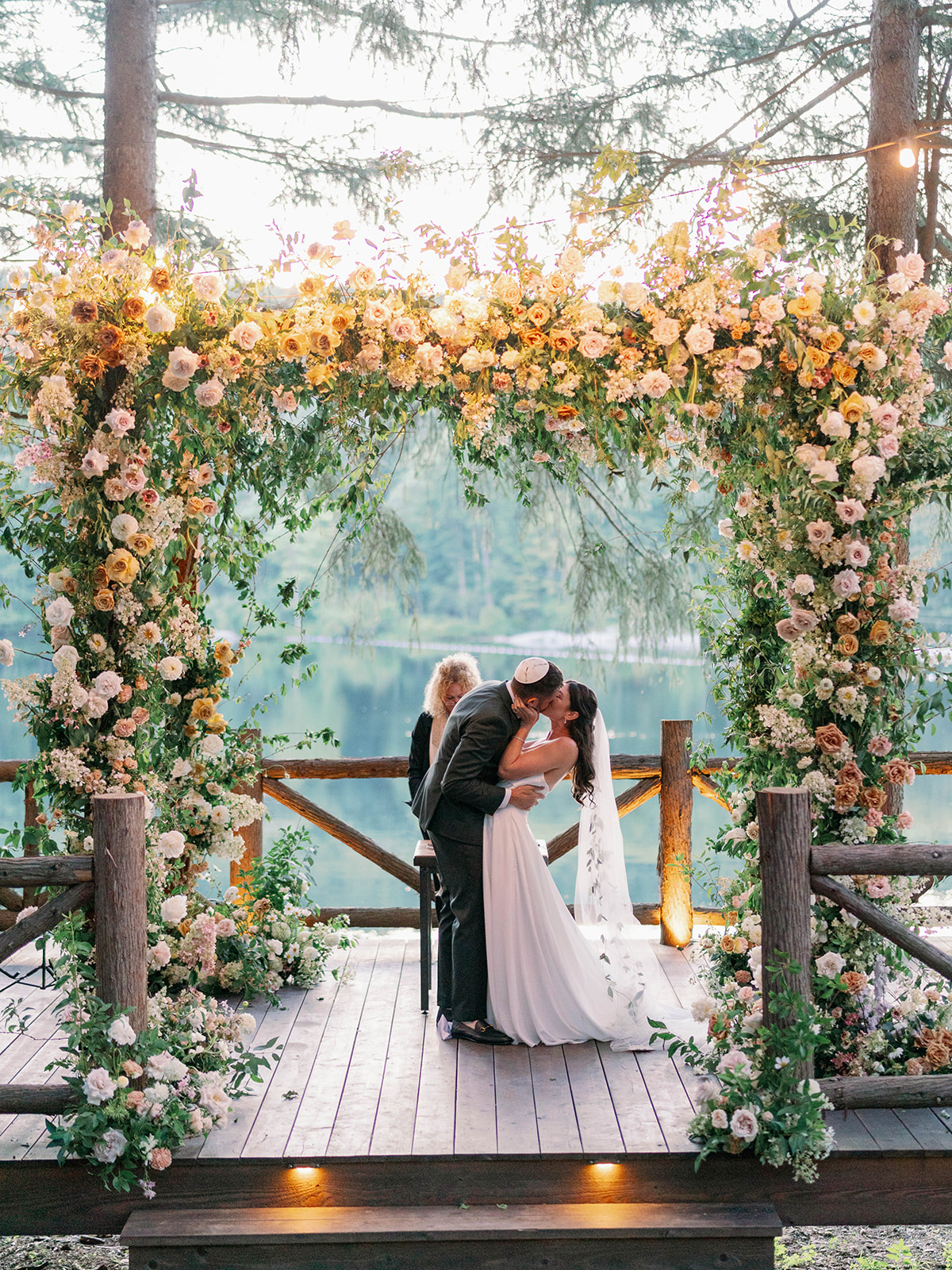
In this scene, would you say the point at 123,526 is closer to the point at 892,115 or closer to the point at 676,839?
the point at 676,839

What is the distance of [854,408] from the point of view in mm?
3727

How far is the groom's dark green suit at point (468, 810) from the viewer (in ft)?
14.0

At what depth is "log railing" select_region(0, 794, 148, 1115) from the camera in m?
3.41

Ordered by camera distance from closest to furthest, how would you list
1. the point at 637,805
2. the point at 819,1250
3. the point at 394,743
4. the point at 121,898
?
the point at 121,898
the point at 819,1250
the point at 637,805
the point at 394,743

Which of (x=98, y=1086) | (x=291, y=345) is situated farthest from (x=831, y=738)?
(x=98, y=1086)

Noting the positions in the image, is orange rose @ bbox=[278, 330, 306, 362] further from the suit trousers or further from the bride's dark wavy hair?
the suit trousers

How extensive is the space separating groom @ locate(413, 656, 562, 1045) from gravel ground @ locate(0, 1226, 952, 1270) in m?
1.51

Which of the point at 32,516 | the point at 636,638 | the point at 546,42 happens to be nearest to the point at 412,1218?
the point at 32,516

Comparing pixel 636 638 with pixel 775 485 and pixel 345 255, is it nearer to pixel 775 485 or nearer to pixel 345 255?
pixel 775 485

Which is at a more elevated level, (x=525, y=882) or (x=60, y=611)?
(x=60, y=611)

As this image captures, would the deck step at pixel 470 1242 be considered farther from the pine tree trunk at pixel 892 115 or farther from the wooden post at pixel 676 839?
the pine tree trunk at pixel 892 115

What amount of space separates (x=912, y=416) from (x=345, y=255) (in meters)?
2.00

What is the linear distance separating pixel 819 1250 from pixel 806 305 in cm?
371

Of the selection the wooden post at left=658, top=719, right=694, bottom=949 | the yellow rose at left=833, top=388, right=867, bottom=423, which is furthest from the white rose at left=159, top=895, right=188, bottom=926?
the yellow rose at left=833, top=388, right=867, bottom=423
